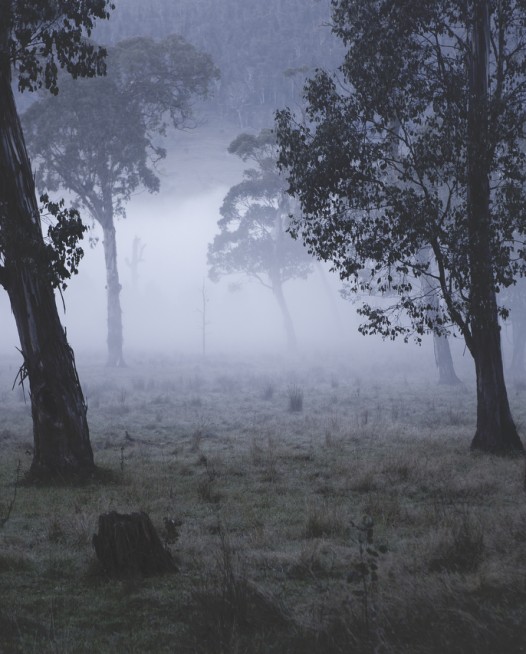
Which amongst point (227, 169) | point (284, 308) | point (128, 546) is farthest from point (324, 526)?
point (227, 169)

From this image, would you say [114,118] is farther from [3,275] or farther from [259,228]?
[3,275]

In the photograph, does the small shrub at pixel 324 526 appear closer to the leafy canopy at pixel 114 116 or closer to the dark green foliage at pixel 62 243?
the dark green foliage at pixel 62 243

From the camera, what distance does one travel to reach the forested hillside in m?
59.5

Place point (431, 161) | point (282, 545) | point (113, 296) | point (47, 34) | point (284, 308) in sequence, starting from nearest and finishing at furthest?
1. point (282, 545)
2. point (47, 34)
3. point (431, 161)
4. point (113, 296)
5. point (284, 308)

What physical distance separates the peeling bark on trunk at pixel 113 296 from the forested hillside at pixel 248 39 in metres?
12.6

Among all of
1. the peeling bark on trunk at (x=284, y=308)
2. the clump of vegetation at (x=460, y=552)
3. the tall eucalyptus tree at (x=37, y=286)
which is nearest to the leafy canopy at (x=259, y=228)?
the peeling bark on trunk at (x=284, y=308)

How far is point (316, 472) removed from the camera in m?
10.9

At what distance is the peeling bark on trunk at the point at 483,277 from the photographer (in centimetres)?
1209

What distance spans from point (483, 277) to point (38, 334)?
6928 mm

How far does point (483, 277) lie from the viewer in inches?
474

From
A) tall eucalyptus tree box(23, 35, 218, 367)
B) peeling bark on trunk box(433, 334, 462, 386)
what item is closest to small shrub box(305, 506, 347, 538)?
peeling bark on trunk box(433, 334, 462, 386)

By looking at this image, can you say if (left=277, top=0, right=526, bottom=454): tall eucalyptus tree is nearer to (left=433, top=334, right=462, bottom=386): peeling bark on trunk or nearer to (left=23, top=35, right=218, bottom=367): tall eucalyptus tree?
(left=433, top=334, right=462, bottom=386): peeling bark on trunk

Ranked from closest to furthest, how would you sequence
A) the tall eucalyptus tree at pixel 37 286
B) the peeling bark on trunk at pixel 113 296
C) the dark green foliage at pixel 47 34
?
the tall eucalyptus tree at pixel 37 286 → the dark green foliage at pixel 47 34 → the peeling bark on trunk at pixel 113 296

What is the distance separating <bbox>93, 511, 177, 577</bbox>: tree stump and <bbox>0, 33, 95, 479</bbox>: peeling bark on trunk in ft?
15.0
